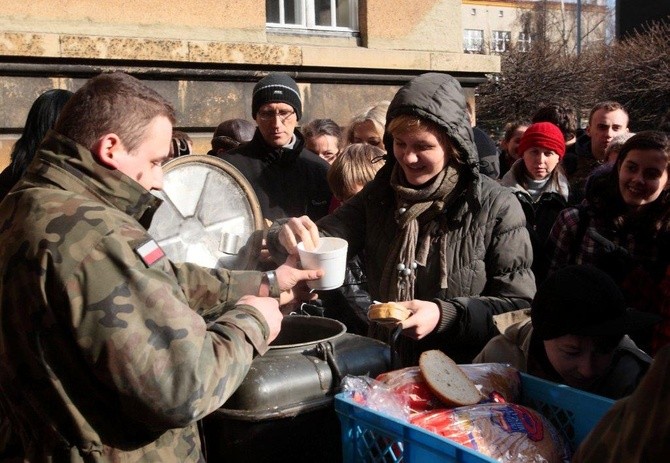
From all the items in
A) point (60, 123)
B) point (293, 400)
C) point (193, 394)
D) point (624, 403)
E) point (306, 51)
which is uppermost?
point (306, 51)

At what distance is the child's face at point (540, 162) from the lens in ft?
15.7

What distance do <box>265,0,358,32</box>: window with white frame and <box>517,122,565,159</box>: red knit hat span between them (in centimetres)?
321

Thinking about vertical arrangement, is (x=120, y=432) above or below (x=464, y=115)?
below

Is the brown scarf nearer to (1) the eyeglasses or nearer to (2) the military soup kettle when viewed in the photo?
(2) the military soup kettle

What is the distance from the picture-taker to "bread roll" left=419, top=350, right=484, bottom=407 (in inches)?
75.7

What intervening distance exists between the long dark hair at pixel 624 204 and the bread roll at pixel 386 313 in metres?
1.66

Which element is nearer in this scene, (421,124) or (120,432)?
(120,432)

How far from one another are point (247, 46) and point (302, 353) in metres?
4.91

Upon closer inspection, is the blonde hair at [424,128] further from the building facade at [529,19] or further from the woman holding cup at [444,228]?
the building facade at [529,19]

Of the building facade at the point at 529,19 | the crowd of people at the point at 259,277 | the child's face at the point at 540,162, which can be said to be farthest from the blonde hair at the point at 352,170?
the building facade at the point at 529,19

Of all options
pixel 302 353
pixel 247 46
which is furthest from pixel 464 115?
pixel 247 46

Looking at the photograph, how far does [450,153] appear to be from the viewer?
2.79 meters

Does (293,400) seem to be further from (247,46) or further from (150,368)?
(247,46)

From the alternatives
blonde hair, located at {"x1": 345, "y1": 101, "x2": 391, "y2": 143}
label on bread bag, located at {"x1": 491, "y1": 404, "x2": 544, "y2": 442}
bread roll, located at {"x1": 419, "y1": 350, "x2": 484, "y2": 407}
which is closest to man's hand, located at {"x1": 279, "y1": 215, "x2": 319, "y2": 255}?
bread roll, located at {"x1": 419, "y1": 350, "x2": 484, "y2": 407}
